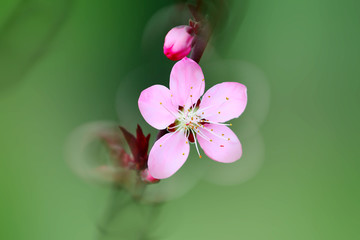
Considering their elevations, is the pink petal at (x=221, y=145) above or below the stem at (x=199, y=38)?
below

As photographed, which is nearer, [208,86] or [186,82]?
[186,82]

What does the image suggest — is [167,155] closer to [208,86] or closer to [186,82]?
[186,82]

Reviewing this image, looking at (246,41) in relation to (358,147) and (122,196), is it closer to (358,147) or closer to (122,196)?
(358,147)

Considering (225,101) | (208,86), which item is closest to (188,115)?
(225,101)

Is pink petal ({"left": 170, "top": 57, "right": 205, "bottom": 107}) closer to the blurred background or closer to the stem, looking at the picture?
the stem

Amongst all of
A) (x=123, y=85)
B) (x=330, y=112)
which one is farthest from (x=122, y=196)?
A: (x=330, y=112)

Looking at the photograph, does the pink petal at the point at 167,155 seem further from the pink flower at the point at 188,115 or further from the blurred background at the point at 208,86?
the blurred background at the point at 208,86

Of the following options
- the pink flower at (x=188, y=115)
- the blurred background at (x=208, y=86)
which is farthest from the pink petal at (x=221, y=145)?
the blurred background at (x=208, y=86)
